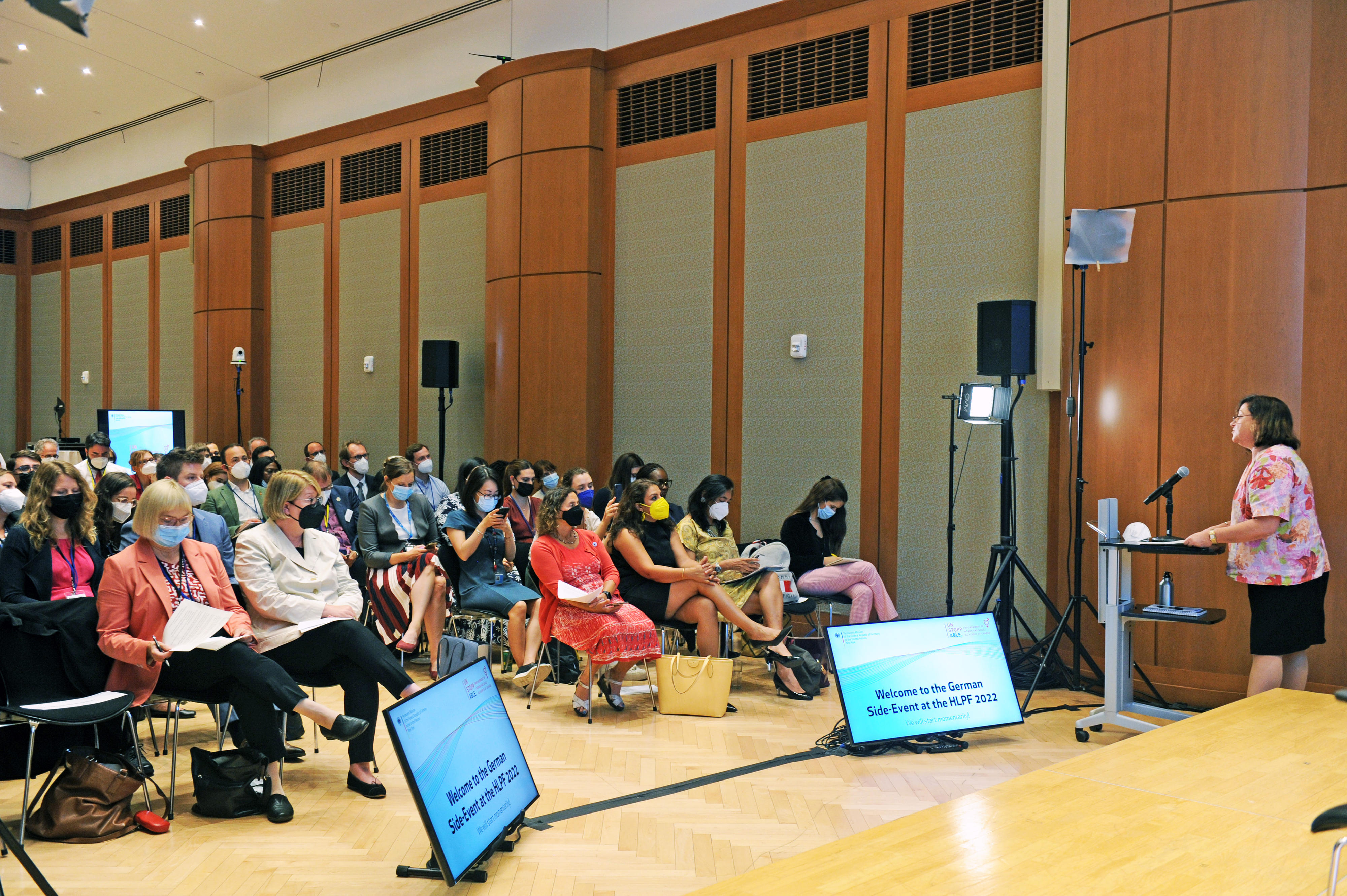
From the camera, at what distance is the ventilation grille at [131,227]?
12703 millimetres

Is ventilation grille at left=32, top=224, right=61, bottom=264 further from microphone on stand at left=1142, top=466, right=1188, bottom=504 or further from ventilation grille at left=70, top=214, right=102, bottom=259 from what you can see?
microphone on stand at left=1142, top=466, right=1188, bottom=504

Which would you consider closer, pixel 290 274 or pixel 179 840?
pixel 179 840

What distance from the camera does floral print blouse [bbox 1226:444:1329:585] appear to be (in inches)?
164

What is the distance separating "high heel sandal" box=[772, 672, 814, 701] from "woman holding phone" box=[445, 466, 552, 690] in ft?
4.24

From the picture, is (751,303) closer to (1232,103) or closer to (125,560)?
(1232,103)

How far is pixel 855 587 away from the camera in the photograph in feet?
18.8

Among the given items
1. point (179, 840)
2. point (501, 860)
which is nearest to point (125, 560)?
point (179, 840)

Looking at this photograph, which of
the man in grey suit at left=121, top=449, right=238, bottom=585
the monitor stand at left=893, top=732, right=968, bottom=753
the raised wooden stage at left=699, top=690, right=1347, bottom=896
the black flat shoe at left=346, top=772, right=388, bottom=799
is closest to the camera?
the raised wooden stage at left=699, top=690, right=1347, bottom=896

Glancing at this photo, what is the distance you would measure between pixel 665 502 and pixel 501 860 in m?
2.56

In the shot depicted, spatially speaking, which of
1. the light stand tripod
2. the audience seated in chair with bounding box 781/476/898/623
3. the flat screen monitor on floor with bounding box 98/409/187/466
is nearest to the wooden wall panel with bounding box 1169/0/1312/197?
the light stand tripod

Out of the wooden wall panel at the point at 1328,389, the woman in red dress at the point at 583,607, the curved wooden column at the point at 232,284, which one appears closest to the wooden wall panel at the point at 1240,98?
the wooden wall panel at the point at 1328,389

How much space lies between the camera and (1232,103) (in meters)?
5.01

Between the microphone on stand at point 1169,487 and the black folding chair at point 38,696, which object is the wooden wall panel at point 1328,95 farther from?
the black folding chair at point 38,696

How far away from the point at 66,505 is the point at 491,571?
92.9 inches
